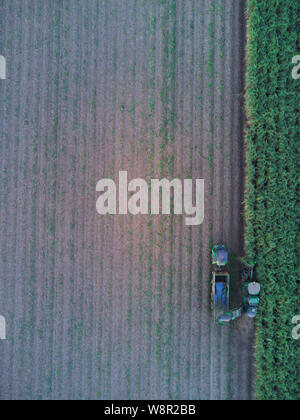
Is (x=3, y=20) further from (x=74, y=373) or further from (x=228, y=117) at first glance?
(x=74, y=373)

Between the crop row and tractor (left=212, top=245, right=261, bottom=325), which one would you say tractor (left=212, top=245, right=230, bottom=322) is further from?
the crop row

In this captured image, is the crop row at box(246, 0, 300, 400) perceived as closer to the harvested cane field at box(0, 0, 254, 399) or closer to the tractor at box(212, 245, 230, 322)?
the harvested cane field at box(0, 0, 254, 399)

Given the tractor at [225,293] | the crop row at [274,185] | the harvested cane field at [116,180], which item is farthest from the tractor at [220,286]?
the crop row at [274,185]

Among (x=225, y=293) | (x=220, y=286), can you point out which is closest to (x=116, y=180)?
(x=220, y=286)

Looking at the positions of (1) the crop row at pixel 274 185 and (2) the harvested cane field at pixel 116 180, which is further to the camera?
(2) the harvested cane field at pixel 116 180

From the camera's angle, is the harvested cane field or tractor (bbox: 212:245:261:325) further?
the harvested cane field

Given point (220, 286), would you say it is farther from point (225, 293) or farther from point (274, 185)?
point (274, 185)

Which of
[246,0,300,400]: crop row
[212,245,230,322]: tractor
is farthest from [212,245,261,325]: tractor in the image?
[246,0,300,400]: crop row

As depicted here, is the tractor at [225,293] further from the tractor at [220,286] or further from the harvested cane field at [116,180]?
the harvested cane field at [116,180]
